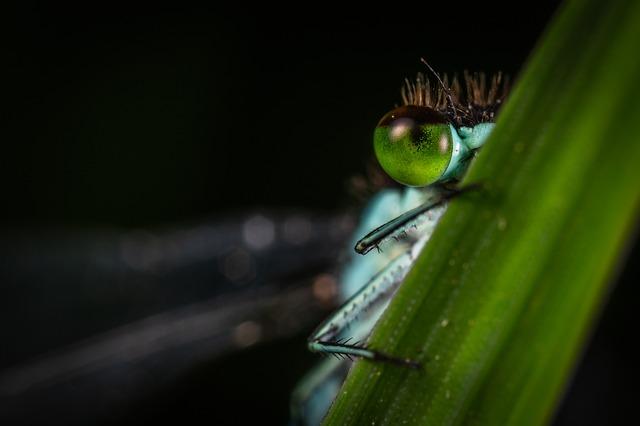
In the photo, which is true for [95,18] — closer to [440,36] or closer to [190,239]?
[190,239]

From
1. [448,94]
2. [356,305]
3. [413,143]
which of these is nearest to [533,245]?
[413,143]

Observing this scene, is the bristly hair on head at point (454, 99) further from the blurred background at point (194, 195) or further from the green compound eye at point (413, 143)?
the blurred background at point (194, 195)

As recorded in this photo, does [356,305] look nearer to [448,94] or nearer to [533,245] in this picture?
[448,94]

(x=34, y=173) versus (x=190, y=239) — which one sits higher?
(x=34, y=173)

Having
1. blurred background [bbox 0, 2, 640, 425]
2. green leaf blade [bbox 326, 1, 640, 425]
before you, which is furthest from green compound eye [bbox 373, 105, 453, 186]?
blurred background [bbox 0, 2, 640, 425]

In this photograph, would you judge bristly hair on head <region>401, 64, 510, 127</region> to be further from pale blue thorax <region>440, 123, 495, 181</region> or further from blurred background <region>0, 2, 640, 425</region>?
blurred background <region>0, 2, 640, 425</region>

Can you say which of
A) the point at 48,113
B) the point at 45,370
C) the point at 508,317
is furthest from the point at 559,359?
the point at 48,113
